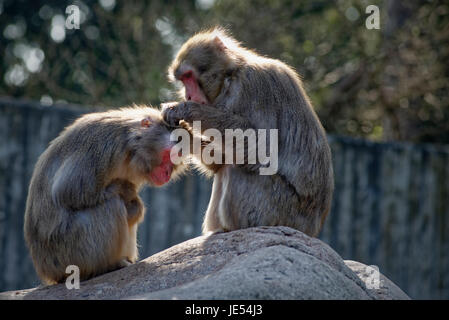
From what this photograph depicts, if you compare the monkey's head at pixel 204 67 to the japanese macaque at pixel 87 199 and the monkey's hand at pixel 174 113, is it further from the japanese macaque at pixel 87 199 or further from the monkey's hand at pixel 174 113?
the japanese macaque at pixel 87 199

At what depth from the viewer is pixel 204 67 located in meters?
5.79

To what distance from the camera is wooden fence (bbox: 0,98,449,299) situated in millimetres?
8398

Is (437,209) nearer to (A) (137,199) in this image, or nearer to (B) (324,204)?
(B) (324,204)

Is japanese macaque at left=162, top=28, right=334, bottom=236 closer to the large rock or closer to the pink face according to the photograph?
the pink face

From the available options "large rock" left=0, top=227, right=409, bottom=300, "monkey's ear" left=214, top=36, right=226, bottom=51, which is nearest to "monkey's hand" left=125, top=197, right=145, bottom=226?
"large rock" left=0, top=227, right=409, bottom=300

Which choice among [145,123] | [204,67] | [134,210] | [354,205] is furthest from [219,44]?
[354,205]

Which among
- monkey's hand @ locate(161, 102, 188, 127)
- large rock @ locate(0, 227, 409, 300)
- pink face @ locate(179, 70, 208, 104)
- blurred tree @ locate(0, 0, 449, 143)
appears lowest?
large rock @ locate(0, 227, 409, 300)

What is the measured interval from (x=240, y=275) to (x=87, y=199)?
156 cm

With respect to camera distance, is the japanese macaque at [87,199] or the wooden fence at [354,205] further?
the wooden fence at [354,205]

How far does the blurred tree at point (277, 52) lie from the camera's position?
12.0 m

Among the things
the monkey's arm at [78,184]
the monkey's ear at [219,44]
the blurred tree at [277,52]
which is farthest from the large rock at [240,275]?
the blurred tree at [277,52]

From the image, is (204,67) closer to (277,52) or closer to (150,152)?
(150,152)

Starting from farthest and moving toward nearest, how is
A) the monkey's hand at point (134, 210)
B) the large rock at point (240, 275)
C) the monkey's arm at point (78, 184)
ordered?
the monkey's hand at point (134, 210) → the monkey's arm at point (78, 184) → the large rock at point (240, 275)

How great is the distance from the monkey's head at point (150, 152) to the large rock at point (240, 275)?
2.22ft
